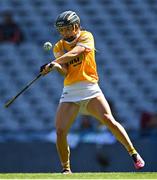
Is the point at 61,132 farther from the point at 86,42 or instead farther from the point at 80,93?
the point at 86,42

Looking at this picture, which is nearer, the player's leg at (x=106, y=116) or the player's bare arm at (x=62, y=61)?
the player's bare arm at (x=62, y=61)

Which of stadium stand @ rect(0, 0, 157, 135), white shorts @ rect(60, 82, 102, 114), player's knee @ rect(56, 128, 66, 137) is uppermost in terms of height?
white shorts @ rect(60, 82, 102, 114)

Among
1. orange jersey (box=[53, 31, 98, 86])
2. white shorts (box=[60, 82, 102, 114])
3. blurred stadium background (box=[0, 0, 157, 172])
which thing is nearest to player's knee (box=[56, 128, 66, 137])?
white shorts (box=[60, 82, 102, 114])

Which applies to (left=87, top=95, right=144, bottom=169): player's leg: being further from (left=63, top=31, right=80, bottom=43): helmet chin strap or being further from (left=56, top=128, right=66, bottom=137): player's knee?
(left=63, top=31, right=80, bottom=43): helmet chin strap

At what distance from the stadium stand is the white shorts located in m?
6.35

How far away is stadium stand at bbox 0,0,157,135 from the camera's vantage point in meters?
18.5

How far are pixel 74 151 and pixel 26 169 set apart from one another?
86 centimetres

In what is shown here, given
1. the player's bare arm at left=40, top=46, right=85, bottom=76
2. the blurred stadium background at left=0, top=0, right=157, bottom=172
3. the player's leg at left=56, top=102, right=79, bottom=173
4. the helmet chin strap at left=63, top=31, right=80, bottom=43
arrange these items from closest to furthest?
1. the player's bare arm at left=40, top=46, right=85, bottom=76
2. the player's leg at left=56, top=102, right=79, bottom=173
3. the helmet chin strap at left=63, top=31, right=80, bottom=43
4. the blurred stadium background at left=0, top=0, right=157, bottom=172

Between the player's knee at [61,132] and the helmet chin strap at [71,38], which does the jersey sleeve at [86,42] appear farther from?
the player's knee at [61,132]

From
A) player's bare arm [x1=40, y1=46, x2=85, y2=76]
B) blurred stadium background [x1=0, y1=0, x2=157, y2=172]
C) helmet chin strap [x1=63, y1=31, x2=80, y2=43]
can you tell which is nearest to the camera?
player's bare arm [x1=40, y1=46, x2=85, y2=76]

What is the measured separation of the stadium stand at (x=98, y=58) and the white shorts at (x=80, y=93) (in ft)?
20.8

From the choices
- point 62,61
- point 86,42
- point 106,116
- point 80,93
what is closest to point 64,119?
point 80,93

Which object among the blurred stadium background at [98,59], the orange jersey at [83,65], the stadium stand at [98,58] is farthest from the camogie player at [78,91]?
the stadium stand at [98,58]

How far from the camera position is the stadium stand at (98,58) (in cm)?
1848
